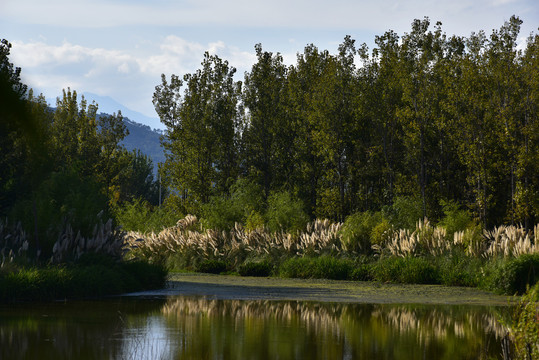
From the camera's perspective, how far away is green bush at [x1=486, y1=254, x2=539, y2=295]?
19.8 meters

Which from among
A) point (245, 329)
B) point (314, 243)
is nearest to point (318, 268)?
point (314, 243)

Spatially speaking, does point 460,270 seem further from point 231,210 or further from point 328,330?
point 231,210

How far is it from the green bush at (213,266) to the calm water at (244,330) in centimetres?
992

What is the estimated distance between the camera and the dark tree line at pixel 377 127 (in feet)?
110

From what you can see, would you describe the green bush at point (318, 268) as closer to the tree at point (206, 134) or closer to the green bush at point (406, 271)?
the green bush at point (406, 271)

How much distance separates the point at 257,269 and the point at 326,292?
22.1 feet

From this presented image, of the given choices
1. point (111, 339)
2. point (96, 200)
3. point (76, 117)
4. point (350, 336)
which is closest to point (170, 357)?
point (111, 339)

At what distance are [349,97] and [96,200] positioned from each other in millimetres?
18463

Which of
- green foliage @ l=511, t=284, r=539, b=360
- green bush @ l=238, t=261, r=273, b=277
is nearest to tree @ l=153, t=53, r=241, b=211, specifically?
green bush @ l=238, t=261, r=273, b=277

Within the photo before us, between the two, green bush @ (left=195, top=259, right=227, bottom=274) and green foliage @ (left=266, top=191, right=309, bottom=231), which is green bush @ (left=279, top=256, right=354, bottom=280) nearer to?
green bush @ (left=195, top=259, right=227, bottom=274)

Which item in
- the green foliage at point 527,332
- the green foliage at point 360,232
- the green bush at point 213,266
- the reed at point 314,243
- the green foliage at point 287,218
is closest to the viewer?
the green foliage at point 527,332

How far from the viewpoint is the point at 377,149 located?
127 ft

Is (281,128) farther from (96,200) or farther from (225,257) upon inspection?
(96,200)

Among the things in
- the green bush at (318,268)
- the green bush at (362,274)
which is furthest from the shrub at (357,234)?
the green bush at (362,274)
